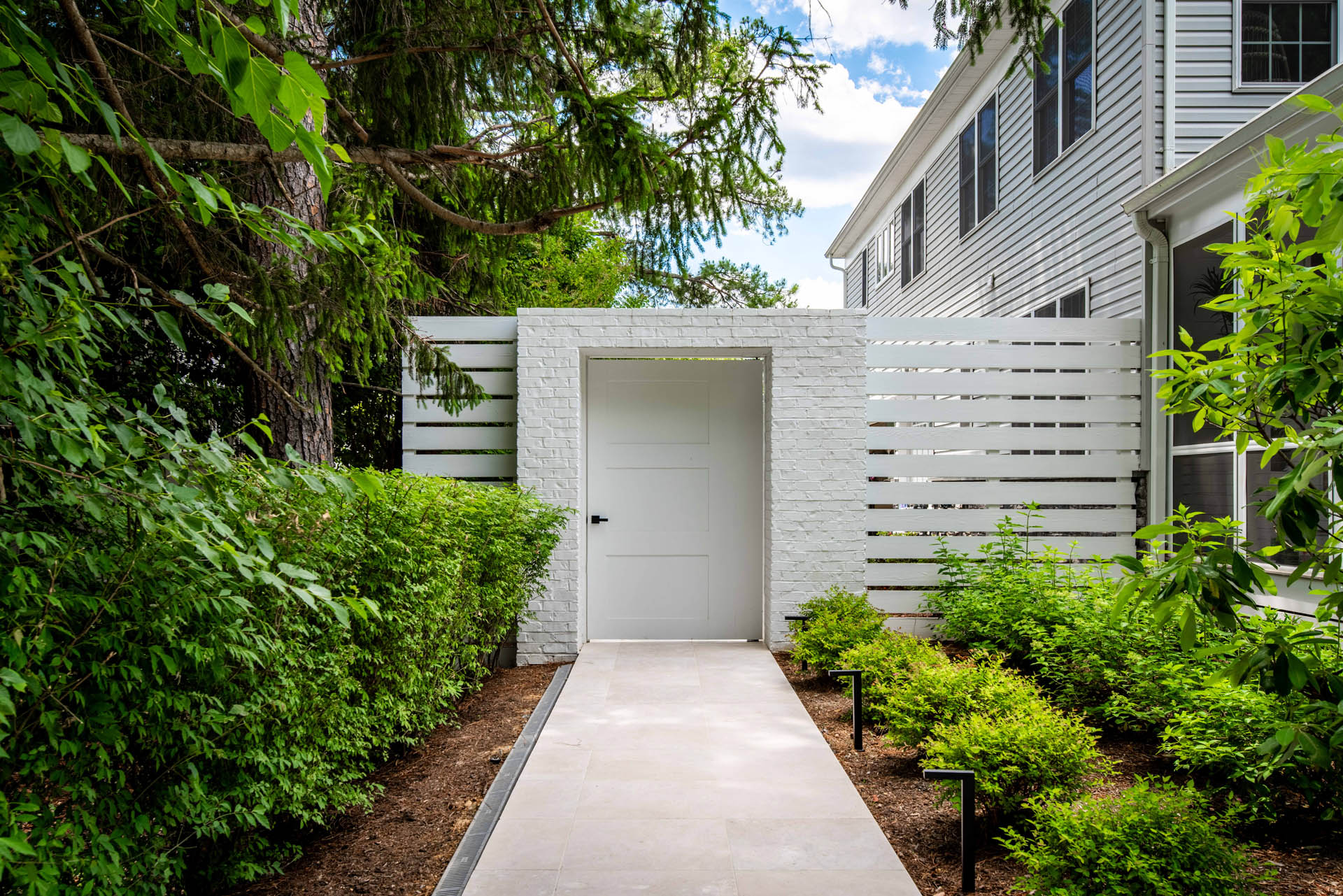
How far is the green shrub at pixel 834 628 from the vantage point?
5227mm

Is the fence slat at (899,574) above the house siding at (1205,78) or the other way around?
the other way around

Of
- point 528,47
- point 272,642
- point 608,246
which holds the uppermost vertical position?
point 608,246

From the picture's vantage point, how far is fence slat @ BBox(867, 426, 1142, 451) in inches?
249

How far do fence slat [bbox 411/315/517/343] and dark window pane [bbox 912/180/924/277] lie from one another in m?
8.05

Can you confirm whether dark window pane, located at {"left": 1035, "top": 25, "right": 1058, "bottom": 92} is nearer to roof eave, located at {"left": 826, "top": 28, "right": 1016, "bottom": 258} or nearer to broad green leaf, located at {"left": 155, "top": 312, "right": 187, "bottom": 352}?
roof eave, located at {"left": 826, "top": 28, "right": 1016, "bottom": 258}

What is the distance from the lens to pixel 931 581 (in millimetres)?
6359

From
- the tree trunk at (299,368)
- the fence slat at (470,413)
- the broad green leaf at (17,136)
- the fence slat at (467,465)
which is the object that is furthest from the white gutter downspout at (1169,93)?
the broad green leaf at (17,136)

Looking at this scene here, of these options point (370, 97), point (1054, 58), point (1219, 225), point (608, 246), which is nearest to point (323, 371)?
point (370, 97)

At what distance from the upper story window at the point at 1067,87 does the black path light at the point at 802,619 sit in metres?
5.22

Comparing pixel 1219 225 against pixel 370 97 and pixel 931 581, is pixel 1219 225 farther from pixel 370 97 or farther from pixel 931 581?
pixel 370 97

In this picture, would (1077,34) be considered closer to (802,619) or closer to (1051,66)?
(1051,66)

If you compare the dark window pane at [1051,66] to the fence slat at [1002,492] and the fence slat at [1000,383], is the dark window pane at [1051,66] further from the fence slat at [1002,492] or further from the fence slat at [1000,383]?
the fence slat at [1002,492]

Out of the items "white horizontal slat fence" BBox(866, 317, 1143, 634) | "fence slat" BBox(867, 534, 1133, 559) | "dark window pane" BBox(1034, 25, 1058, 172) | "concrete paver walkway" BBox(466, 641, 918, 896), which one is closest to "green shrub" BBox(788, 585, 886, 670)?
"concrete paver walkway" BBox(466, 641, 918, 896)

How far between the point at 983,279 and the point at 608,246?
22.2 ft
